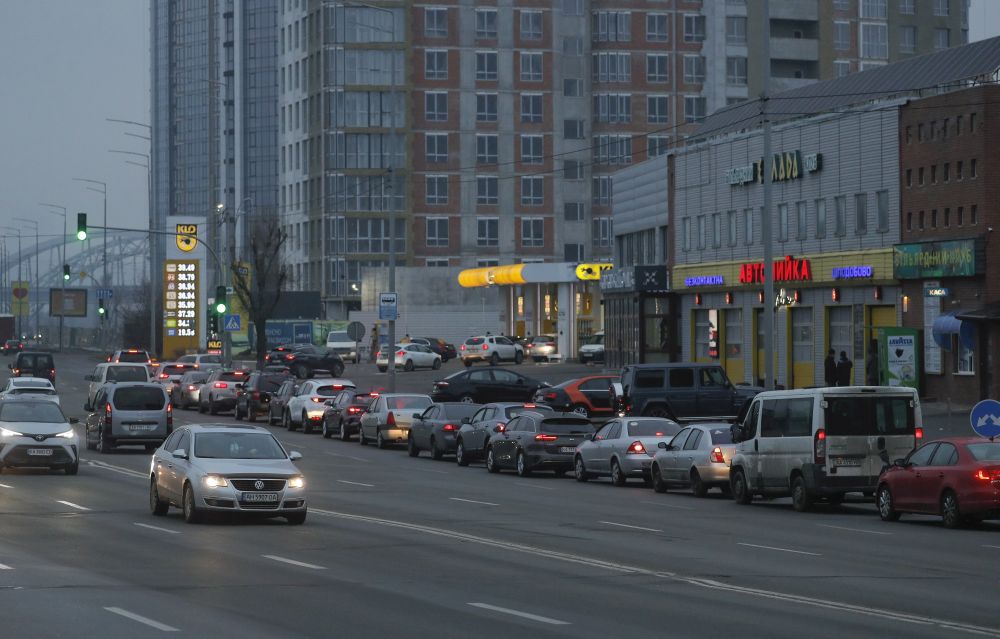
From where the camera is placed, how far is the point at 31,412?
35.6m

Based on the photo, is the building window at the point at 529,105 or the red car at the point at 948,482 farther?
the building window at the point at 529,105

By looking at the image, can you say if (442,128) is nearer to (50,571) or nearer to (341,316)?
(341,316)

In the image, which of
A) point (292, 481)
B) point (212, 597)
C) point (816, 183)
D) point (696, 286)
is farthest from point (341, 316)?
point (212, 597)

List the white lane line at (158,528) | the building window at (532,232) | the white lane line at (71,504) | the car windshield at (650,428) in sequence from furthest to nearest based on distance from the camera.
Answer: the building window at (532,232) → the car windshield at (650,428) → the white lane line at (71,504) → the white lane line at (158,528)

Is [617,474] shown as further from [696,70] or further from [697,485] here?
[696,70]

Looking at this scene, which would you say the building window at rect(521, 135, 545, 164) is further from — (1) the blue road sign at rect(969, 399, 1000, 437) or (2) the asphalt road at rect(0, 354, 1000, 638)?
(1) the blue road sign at rect(969, 399, 1000, 437)

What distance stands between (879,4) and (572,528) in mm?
108978

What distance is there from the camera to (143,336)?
438ft

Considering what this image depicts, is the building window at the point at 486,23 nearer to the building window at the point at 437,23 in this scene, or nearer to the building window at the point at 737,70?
the building window at the point at 437,23

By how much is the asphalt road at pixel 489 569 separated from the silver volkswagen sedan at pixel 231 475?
0.34m

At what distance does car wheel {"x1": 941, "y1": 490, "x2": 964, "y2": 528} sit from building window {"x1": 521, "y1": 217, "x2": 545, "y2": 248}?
353 ft

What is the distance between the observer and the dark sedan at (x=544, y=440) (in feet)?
124

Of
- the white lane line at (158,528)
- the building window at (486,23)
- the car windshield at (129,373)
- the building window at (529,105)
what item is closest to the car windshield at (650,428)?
the white lane line at (158,528)

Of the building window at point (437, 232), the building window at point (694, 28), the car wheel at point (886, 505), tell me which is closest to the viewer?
the car wheel at point (886, 505)
